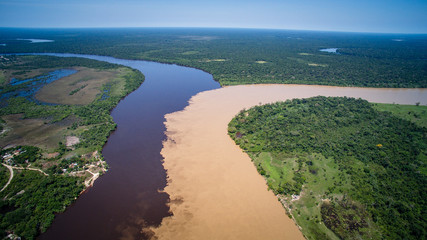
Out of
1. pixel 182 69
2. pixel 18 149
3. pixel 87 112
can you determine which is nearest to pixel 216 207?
pixel 18 149

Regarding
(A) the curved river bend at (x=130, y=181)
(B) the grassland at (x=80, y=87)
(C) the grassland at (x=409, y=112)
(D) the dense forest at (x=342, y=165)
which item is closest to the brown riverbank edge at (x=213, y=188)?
(A) the curved river bend at (x=130, y=181)

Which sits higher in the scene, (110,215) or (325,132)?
(325,132)

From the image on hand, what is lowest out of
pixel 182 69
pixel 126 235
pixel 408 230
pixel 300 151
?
pixel 126 235

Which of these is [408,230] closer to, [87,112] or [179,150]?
[179,150]

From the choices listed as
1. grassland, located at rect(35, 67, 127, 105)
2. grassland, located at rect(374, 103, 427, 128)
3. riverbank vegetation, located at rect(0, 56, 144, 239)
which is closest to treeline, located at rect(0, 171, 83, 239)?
riverbank vegetation, located at rect(0, 56, 144, 239)

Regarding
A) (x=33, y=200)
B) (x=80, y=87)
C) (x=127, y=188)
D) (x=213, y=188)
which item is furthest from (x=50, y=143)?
(x=80, y=87)

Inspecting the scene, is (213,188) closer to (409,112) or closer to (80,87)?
(409,112)
